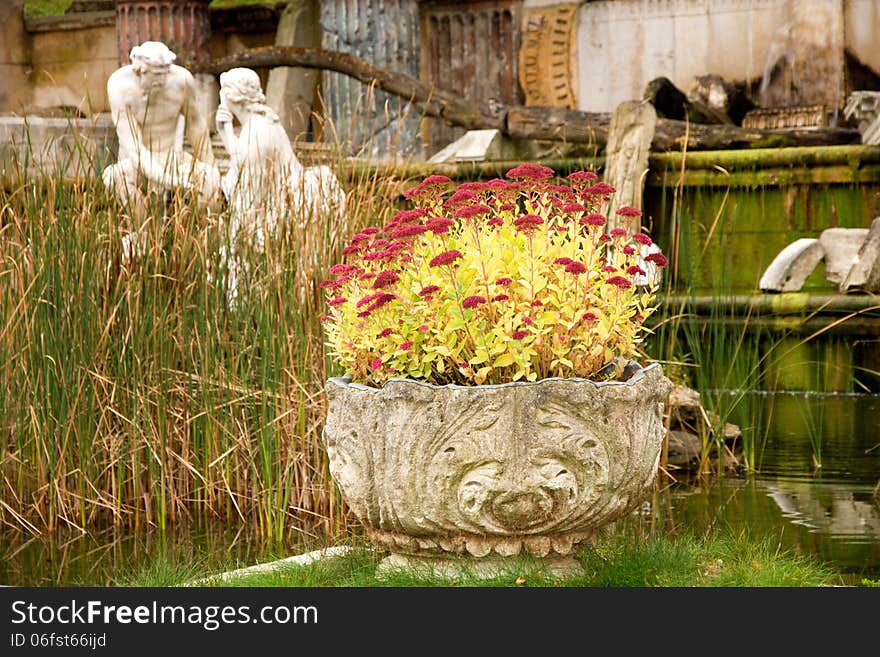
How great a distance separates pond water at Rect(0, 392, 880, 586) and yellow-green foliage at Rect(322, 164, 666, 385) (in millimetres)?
927

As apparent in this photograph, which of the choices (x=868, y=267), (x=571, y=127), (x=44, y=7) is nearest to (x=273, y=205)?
(x=868, y=267)

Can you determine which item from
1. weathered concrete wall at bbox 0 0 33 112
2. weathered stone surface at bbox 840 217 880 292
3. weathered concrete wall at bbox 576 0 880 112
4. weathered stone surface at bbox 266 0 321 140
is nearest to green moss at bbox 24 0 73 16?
weathered concrete wall at bbox 0 0 33 112

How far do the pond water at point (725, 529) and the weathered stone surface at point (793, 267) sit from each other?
94.7 inches

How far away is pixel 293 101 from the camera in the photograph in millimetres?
12445

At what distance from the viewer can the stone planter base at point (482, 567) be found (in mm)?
3596

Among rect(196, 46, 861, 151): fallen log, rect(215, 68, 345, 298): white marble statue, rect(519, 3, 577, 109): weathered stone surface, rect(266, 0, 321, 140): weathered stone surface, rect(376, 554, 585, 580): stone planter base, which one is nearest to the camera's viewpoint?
rect(376, 554, 585, 580): stone planter base

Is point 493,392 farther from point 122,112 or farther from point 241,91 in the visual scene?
point 122,112

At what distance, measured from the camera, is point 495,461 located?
3479 mm

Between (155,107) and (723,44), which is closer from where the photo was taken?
(155,107)

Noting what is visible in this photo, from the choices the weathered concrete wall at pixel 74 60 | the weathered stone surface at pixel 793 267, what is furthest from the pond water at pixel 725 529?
the weathered concrete wall at pixel 74 60

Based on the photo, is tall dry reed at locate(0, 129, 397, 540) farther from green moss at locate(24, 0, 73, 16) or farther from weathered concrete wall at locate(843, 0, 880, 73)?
green moss at locate(24, 0, 73, 16)

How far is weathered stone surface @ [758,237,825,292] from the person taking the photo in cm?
826

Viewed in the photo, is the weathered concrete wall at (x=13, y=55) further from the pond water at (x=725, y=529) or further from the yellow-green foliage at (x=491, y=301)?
the yellow-green foliage at (x=491, y=301)

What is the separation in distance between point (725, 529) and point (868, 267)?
355cm
